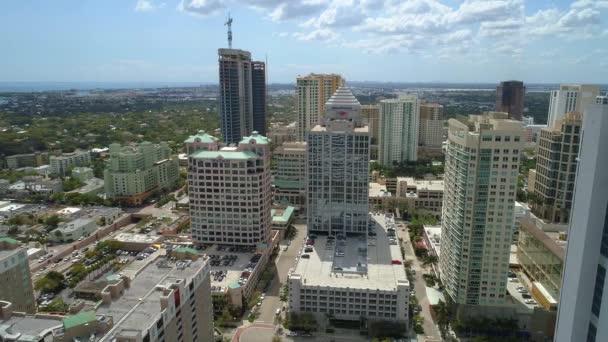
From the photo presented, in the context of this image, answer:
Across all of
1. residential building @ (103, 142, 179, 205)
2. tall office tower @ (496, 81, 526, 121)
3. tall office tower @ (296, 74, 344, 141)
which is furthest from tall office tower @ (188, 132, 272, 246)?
tall office tower @ (496, 81, 526, 121)

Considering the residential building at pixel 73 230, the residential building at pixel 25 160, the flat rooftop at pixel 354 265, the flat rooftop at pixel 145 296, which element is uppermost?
the flat rooftop at pixel 145 296

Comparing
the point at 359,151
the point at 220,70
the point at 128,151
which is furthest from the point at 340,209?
the point at 220,70

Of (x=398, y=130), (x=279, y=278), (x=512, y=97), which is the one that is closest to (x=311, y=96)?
(x=398, y=130)

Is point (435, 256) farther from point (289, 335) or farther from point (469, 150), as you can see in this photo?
point (289, 335)

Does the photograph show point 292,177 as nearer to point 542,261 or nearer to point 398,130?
point 398,130

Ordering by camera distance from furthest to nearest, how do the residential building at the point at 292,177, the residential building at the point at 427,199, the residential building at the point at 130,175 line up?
1. the residential building at the point at 292,177
2. the residential building at the point at 130,175
3. the residential building at the point at 427,199

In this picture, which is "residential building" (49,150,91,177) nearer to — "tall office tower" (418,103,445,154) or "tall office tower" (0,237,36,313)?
"tall office tower" (0,237,36,313)

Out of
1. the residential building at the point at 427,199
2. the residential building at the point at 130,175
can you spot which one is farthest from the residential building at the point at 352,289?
the residential building at the point at 130,175

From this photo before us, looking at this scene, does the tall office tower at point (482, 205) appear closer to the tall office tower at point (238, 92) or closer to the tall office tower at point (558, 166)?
the tall office tower at point (558, 166)
